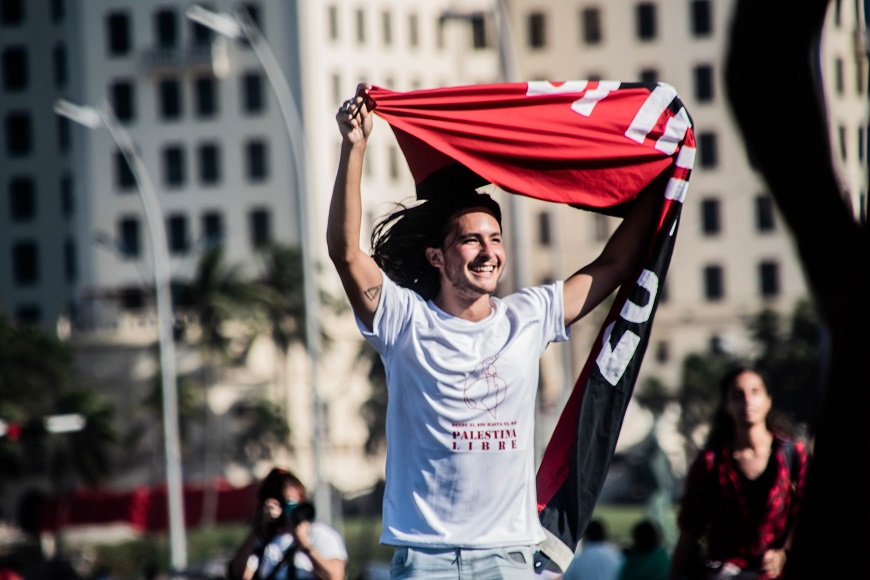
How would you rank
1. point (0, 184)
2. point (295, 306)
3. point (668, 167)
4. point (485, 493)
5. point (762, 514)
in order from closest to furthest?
1. point (485, 493)
2. point (668, 167)
3. point (762, 514)
4. point (295, 306)
5. point (0, 184)

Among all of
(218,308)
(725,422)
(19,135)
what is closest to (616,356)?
(725,422)

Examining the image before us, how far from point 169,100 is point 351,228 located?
83.7 metres

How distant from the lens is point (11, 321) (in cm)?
7194

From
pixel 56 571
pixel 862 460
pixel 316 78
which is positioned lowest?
pixel 56 571

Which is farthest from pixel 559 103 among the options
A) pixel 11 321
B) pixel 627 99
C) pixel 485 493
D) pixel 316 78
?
pixel 316 78

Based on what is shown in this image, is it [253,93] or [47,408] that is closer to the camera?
[47,408]

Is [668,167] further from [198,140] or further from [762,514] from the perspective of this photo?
[198,140]

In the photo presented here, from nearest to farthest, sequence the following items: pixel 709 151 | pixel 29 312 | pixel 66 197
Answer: pixel 709 151
pixel 29 312
pixel 66 197

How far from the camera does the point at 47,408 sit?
232 feet

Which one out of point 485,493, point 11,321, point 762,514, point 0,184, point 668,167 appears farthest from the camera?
point 0,184

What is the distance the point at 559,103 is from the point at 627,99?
0.20 meters

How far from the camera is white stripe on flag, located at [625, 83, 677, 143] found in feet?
17.2

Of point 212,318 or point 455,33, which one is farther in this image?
point 455,33

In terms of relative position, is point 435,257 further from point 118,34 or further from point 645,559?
point 118,34
